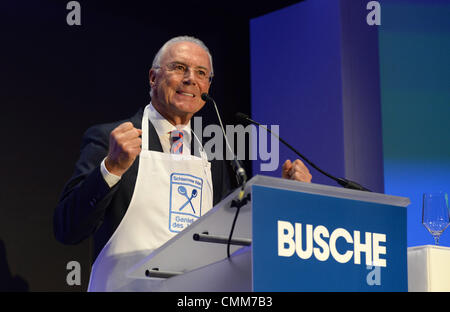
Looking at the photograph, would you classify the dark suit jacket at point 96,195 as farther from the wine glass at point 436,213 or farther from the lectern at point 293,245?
the wine glass at point 436,213

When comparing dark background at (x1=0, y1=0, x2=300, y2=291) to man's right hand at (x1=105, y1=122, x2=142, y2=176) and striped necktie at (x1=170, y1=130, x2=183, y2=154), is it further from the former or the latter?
man's right hand at (x1=105, y1=122, x2=142, y2=176)

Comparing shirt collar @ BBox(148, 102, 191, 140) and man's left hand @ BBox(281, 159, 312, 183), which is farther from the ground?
shirt collar @ BBox(148, 102, 191, 140)

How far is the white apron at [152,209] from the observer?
7.80 feet

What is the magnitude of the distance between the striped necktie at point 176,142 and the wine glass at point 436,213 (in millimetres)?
993

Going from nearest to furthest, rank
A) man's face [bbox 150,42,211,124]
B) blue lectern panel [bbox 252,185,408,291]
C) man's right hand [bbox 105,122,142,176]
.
Result: blue lectern panel [bbox 252,185,408,291], man's right hand [bbox 105,122,142,176], man's face [bbox 150,42,211,124]

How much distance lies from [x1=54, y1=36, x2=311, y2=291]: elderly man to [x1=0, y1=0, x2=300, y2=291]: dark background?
86 centimetres

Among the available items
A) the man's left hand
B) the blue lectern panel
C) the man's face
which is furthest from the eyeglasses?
the blue lectern panel

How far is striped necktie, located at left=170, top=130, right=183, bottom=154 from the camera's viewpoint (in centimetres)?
272

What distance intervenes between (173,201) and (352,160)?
4.63ft

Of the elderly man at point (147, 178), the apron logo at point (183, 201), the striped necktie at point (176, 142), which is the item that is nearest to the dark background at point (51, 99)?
the elderly man at point (147, 178)

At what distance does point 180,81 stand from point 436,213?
113 cm

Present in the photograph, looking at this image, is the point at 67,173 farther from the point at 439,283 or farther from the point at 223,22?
the point at 439,283

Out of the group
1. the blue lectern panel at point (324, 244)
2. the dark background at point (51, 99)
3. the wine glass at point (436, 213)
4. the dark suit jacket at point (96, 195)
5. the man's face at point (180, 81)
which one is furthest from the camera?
the dark background at point (51, 99)

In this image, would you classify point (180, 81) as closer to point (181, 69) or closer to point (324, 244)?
point (181, 69)
